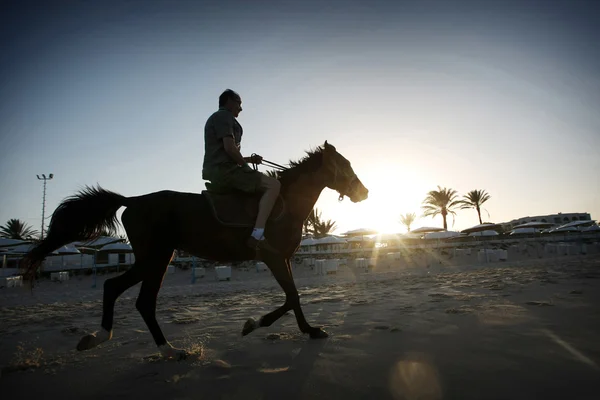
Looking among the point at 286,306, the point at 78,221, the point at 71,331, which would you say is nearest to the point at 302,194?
the point at 286,306

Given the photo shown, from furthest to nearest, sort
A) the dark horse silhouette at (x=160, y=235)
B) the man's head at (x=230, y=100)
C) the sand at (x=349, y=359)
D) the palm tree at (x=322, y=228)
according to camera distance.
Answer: the palm tree at (x=322, y=228) < the man's head at (x=230, y=100) < the dark horse silhouette at (x=160, y=235) < the sand at (x=349, y=359)

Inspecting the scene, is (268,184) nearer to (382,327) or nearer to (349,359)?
(349,359)

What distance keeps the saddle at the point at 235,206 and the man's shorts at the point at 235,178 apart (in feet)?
0.28

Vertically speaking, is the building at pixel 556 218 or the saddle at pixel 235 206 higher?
the building at pixel 556 218

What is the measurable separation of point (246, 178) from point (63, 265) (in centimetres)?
2667

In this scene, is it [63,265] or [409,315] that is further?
[63,265]

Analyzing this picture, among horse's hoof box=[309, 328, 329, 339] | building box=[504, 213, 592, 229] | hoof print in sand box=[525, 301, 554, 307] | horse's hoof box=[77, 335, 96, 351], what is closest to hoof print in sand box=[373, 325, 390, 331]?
horse's hoof box=[309, 328, 329, 339]

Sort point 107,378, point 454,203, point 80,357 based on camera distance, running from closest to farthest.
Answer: point 107,378, point 80,357, point 454,203

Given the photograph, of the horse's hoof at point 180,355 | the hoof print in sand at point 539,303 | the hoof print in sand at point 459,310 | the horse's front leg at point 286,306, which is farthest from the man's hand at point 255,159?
the hoof print in sand at point 539,303

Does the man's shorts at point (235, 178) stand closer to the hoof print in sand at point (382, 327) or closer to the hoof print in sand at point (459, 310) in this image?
the hoof print in sand at point (382, 327)

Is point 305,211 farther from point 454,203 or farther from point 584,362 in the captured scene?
point 454,203

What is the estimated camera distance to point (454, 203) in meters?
47.4

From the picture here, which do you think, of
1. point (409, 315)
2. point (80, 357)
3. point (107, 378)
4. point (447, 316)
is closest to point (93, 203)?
point (80, 357)

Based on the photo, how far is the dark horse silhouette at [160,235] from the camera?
3.00 meters
